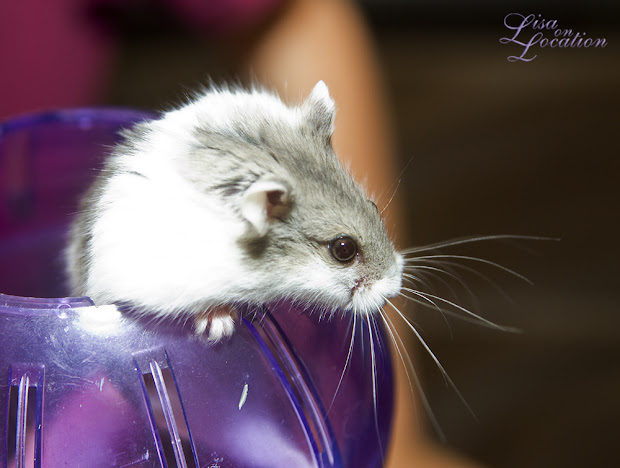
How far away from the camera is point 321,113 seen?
79 cm

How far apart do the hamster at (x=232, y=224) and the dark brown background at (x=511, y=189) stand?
0.77 metres

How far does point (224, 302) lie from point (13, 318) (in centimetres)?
21

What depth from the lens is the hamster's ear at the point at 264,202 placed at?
65 centimetres

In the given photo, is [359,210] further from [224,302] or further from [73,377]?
[73,377]

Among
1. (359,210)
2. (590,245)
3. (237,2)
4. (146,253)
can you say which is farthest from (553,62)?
(146,253)

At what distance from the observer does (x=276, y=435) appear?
2.32ft

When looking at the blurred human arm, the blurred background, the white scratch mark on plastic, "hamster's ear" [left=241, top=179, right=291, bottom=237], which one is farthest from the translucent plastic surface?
the blurred background

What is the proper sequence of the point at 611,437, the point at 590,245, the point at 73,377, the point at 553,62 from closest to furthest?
1. the point at 73,377
2. the point at 611,437
3. the point at 590,245
4. the point at 553,62

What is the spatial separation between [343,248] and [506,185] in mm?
1537

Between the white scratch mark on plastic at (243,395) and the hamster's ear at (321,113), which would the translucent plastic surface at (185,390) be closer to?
the white scratch mark on plastic at (243,395)

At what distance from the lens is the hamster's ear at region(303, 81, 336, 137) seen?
788 millimetres

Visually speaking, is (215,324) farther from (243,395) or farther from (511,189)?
(511,189)

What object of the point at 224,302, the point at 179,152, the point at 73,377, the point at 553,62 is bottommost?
the point at 73,377

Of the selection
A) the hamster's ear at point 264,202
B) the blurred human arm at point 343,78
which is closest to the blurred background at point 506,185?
the blurred human arm at point 343,78
